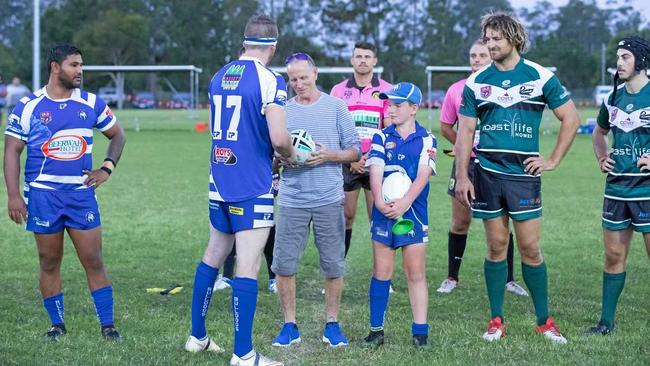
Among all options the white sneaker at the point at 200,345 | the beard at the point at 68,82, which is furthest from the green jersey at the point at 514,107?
the beard at the point at 68,82

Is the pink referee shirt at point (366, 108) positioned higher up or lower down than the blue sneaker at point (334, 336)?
higher up

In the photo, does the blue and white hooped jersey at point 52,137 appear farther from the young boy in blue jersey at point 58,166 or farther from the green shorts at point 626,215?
the green shorts at point 626,215

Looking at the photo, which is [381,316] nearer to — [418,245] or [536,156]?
[418,245]

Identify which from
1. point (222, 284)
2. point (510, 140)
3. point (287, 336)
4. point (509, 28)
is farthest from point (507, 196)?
point (222, 284)

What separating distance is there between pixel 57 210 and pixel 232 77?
5.43 ft

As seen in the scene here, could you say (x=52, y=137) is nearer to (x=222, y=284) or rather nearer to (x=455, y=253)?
(x=222, y=284)

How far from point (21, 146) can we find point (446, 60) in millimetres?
72486

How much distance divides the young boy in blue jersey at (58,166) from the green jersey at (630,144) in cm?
371

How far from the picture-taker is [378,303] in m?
6.03

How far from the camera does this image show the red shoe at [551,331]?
19.9 feet

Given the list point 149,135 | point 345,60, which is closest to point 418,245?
point 149,135

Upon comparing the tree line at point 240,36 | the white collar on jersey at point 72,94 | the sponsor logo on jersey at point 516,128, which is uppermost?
the tree line at point 240,36

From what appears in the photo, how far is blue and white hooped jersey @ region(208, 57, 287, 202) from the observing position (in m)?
5.29

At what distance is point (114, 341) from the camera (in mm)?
6004
